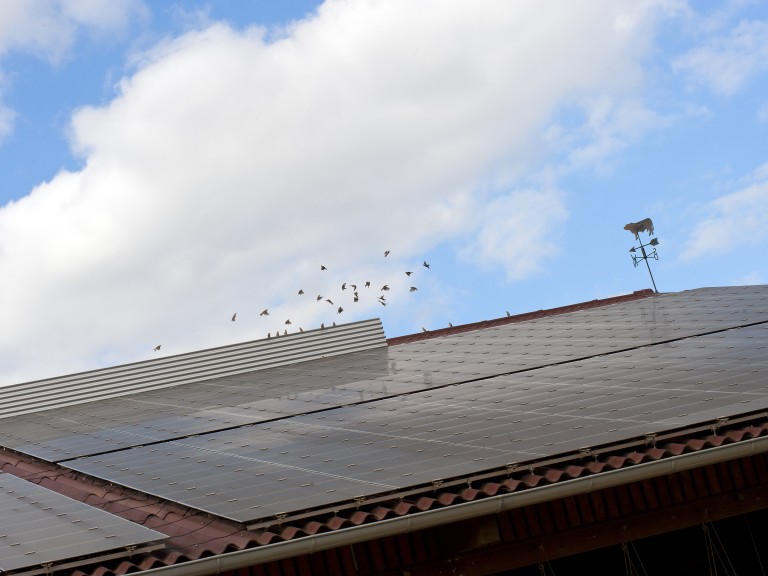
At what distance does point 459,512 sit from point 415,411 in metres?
5.66

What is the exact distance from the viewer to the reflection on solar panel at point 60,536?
935cm

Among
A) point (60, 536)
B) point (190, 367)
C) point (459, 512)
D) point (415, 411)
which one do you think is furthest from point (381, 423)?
point (190, 367)

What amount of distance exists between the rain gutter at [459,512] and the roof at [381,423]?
0.18 feet

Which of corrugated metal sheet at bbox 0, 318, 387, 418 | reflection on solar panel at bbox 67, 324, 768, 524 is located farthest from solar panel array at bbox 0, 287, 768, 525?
corrugated metal sheet at bbox 0, 318, 387, 418

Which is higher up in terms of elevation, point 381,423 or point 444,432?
point 381,423

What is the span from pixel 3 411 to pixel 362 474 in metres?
13.8

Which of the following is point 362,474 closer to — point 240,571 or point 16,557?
point 240,571

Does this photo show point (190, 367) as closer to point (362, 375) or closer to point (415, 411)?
point (362, 375)

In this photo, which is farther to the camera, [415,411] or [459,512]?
[415,411]

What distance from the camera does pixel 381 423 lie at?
49.7 feet

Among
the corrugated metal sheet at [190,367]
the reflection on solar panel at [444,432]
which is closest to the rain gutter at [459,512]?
the reflection on solar panel at [444,432]

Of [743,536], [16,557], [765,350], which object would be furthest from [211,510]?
[765,350]

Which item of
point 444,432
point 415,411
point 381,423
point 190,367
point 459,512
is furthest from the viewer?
point 190,367

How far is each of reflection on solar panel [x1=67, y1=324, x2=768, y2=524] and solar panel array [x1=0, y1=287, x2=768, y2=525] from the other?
0.04 m
